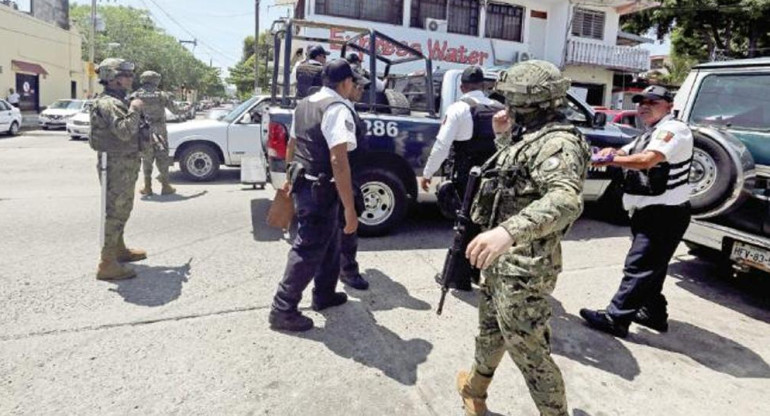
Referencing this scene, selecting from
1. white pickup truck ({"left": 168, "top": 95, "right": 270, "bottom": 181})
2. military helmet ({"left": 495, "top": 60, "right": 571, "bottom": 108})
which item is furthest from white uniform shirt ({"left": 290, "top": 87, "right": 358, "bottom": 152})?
white pickup truck ({"left": 168, "top": 95, "right": 270, "bottom": 181})

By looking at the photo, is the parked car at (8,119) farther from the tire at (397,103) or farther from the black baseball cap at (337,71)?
the black baseball cap at (337,71)

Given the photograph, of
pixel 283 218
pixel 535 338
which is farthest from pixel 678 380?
pixel 283 218

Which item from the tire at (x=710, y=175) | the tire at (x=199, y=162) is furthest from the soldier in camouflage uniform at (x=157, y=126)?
the tire at (x=710, y=175)

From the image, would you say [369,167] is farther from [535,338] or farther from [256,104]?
[256,104]

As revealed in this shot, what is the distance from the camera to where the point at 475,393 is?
249 cm

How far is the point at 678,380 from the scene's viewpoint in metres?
2.98

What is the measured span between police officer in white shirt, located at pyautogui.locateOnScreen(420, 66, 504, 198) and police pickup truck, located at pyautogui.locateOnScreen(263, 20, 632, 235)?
4.21ft

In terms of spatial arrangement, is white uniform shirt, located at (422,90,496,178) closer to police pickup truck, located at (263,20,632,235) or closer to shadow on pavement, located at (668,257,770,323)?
police pickup truck, located at (263,20,632,235)

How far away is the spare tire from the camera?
3.71m

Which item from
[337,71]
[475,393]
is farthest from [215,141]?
[475,393]

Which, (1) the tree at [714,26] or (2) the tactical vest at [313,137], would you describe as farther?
(1) the tree at [714,26]

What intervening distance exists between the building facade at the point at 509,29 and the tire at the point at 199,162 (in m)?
9.34

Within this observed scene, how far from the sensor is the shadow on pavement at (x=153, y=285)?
3779mm

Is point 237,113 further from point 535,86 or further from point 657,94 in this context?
point 535,86
